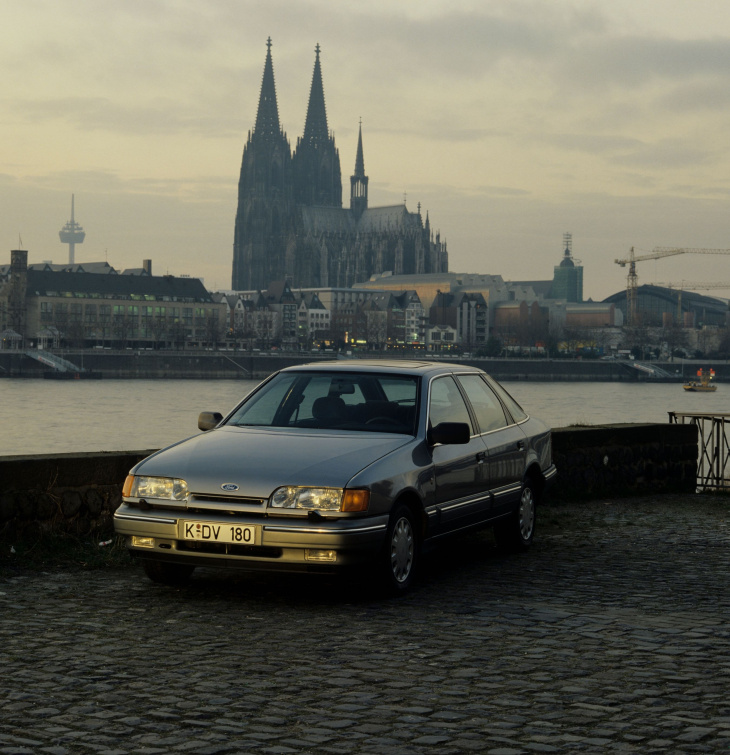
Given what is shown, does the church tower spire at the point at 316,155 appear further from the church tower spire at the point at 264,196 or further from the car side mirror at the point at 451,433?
the car side mirror at the point at 451,433

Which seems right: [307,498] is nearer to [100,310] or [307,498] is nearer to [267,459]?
[267,459]

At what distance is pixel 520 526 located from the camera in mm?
7375

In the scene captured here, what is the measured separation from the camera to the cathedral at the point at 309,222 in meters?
172

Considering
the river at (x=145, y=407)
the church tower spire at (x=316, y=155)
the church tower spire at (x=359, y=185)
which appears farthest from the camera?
the church tower spire at (x=359, y=185)

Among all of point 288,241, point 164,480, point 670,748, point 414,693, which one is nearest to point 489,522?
point 164,480

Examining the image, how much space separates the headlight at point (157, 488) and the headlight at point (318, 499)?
1.62 ft

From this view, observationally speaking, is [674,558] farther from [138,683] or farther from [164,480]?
[138,683]

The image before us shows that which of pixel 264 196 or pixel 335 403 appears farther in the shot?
pixel 264 196

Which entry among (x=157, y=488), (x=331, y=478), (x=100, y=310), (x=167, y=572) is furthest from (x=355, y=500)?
(x=100, y=310)

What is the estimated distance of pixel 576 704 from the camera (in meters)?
3.96

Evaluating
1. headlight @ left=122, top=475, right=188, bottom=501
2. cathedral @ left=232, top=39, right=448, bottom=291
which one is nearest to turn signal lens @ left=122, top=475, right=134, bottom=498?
headlight @ left=122, top=475, right=188, bottom=501

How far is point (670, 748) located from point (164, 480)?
301 cm

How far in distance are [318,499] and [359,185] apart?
187674mm

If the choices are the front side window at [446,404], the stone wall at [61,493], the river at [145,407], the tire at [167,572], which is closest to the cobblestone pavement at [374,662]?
the tire at [167,572]
